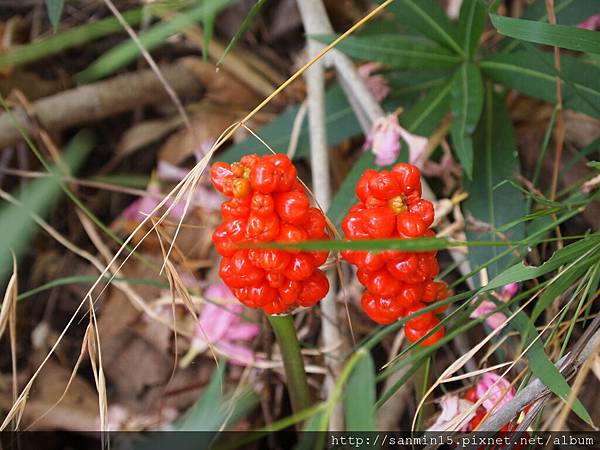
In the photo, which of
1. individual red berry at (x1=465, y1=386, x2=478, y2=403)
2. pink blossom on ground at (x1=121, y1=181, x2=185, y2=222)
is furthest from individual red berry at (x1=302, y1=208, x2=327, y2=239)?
pink blossom on ground at (x1=121, y1=181, x2=185, y2=222)

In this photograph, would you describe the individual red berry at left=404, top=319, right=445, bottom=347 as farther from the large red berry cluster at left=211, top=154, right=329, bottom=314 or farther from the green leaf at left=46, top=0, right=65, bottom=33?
the green leaf at left=46, top=0, right=65, bottom=33

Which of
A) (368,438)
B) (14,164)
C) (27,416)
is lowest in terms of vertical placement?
(27,416)

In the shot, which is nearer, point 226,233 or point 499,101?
point 226,233

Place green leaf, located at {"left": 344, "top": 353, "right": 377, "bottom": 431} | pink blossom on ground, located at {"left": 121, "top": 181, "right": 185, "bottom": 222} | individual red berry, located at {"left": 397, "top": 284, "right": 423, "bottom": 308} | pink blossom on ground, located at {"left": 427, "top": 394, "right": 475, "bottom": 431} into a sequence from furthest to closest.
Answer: pink blossom on ground, located at {"left": 121, "top": 181, "right": 185, "bottom": 222} < pink blossom on ground, located at {"left": 427, "top": 394, "right": 475, "bottom": 431} < individual red berry, located at {"left": 397, "top": 284, "right": 423, "bottom": 308} < green leaf, located at {"left": 344, "top": 353, "right": 377, "bottom": 431}

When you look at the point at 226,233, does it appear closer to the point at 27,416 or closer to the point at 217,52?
the point at 27,416

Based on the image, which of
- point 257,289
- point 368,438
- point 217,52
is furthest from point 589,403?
point 217,52

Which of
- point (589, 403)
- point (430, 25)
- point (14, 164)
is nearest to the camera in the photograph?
point (589, 403)
